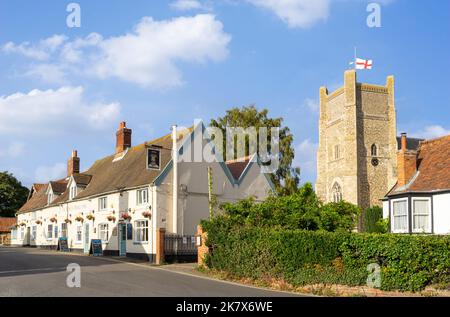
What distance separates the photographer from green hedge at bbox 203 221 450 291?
18.8 m

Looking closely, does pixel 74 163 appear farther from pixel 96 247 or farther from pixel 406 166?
pixel 406 166

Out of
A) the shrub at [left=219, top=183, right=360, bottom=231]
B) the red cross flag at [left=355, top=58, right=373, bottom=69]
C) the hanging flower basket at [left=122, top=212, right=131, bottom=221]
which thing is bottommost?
the hanging flower basket at [left=122, top=212, right=131, bottom=221]

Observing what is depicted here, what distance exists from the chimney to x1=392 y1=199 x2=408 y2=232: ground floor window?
23.3m

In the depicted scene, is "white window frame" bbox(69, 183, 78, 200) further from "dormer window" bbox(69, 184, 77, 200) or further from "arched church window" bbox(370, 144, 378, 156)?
"arched church window" bbox(370, 144, 378, 156)

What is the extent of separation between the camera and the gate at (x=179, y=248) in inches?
1232

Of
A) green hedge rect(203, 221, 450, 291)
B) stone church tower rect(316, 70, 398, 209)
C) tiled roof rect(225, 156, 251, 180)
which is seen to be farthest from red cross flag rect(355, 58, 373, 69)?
green hedge rect(203, 221, 450, 291)

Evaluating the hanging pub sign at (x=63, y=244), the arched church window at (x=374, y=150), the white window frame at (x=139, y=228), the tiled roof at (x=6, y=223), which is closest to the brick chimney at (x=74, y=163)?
the hanging pub sign at (x=63, y=244)

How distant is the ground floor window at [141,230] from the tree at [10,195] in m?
48.4

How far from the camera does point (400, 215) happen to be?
28.4m

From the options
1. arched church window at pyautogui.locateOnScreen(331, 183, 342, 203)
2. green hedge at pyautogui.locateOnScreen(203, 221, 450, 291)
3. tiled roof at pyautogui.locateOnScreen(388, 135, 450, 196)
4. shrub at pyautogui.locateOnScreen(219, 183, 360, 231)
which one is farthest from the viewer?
arched church window at pyautogui.locateOnScreen(331, 183, 342, 203)

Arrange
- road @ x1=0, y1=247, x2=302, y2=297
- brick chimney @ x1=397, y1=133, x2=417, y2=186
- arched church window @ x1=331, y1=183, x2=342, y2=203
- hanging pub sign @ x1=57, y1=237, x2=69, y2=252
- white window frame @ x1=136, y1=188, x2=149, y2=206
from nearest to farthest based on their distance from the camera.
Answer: road @ x1=0, y1=247, x2=302, y2=297
brick chimney @ x1=397, y1=133, x2=417, y2=186
white window frame @ x1=136, y1=188, x2=149, y2=206
hanging pub sign @ x1=57, y1=237, x2=69, y2=252
arched church window @ x1=331, y1=183, x2=342, y2=203
